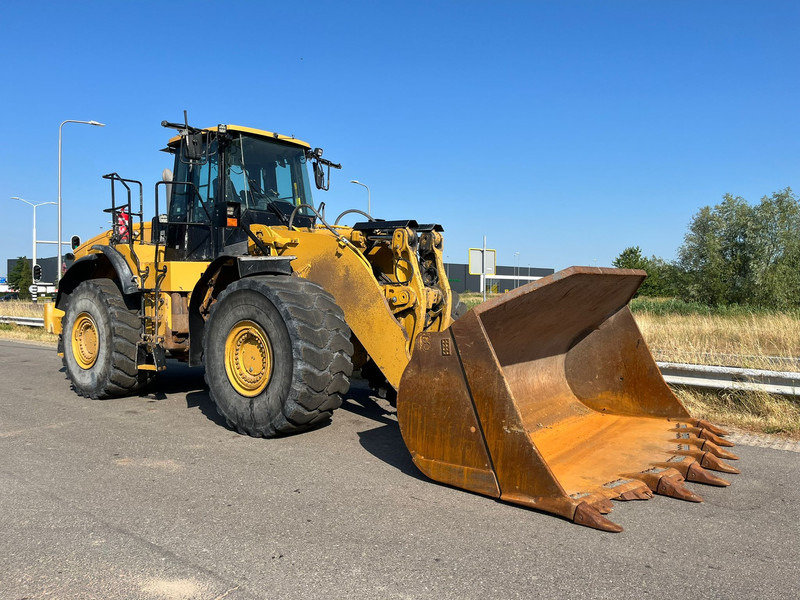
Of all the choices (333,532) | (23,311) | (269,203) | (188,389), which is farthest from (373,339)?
(23,311)

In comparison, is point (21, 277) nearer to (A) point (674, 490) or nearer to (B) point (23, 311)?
(B) point (23, 311)

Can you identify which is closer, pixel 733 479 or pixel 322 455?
pixel 733 479

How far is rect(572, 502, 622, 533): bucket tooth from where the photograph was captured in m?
3.41

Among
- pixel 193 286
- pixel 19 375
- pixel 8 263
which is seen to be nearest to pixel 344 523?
pixel 193 286

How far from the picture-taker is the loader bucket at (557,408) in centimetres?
374

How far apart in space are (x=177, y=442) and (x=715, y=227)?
30292 millimetres

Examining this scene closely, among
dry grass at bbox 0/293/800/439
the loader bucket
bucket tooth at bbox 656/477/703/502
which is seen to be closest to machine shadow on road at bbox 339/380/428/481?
the loader bucket

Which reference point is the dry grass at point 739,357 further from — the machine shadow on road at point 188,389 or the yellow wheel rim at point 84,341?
the yellow wheel rim at point 84,341

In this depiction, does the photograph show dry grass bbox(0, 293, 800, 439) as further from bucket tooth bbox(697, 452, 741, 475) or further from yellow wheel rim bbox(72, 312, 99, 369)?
yellow wheel rim bbox(72, 312, 99, 369)

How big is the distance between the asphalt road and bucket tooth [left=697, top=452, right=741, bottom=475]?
13cm

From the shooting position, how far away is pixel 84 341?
789 cm

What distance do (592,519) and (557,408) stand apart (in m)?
1.98

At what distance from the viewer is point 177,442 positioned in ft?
18.0

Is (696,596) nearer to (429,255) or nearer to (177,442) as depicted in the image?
(429,255)
